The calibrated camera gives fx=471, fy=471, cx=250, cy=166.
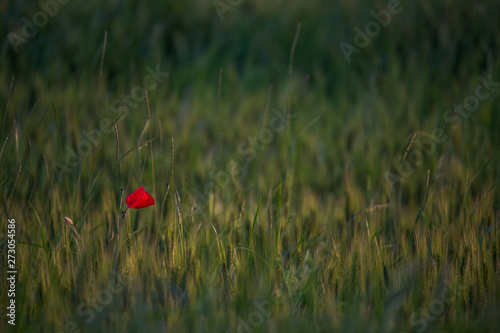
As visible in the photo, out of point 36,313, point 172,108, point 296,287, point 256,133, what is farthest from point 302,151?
point 36,313

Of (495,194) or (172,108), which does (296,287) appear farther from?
(172,108)

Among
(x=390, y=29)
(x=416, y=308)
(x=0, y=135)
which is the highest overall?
(x=390, y=29)

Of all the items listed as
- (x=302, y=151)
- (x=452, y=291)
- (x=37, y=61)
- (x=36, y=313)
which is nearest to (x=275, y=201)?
(x=302, y=151)

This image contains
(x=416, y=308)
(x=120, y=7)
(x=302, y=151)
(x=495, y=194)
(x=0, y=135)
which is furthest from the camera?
(x=120, y=7)

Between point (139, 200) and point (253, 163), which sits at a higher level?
point (253, 163)

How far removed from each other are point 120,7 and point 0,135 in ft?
5.40

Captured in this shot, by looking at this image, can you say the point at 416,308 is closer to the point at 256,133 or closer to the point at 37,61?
the point at 256,133

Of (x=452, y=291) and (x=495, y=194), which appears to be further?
(x=495, y=194)

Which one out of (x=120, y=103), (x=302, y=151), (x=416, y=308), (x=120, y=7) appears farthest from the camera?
(x=120, y=7)

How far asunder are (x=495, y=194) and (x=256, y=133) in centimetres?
114

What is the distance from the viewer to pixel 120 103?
2557 mm

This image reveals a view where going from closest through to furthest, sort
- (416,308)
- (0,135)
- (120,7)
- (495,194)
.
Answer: (416,308) → (0,135) → (495,194) → (120,7)

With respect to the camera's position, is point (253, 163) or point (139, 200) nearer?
point (139, 200)

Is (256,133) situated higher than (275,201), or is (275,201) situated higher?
(256,133)
